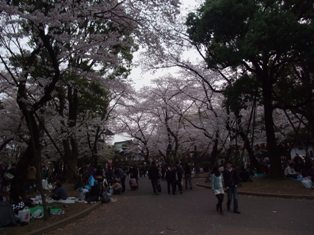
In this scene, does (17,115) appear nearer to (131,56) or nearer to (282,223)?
(131,56)

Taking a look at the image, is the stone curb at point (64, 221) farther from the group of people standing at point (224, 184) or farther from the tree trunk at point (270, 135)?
the tree trunk at point (270, 135)

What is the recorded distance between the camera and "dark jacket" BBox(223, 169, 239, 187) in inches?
452

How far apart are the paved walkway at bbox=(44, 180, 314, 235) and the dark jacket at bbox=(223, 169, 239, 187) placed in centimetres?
90

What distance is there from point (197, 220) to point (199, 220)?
0.17ft

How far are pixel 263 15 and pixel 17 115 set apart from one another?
57.7ft

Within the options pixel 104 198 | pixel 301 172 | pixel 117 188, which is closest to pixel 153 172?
pixel 117 188

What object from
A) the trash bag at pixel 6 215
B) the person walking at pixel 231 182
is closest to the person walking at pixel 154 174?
the person walking at pixel 231 182

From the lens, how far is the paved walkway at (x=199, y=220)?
8.62 m

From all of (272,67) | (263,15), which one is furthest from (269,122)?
(263,15)

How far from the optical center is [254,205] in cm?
1300

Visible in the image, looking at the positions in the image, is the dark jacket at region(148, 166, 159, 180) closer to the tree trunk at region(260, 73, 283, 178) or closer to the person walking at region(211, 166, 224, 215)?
the tree trunk at region(260, 73, 283, 178)

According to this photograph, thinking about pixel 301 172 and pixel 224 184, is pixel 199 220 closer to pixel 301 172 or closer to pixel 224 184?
pixel 224 184

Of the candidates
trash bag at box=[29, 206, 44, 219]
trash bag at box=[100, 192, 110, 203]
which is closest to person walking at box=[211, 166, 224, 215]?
trash bag at box=[29, 206, 44, 219]

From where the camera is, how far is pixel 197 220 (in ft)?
32.9
